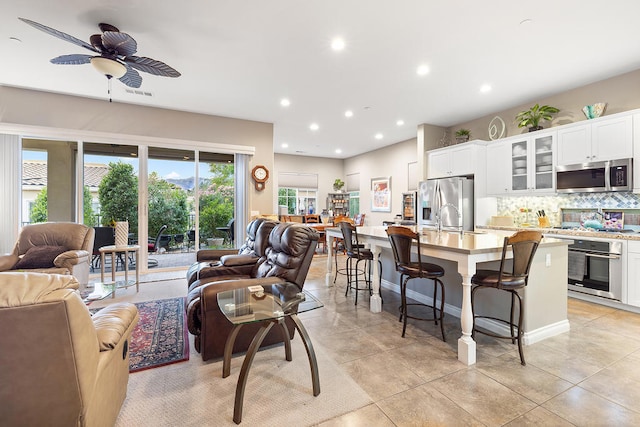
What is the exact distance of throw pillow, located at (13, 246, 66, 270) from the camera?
3.48 m

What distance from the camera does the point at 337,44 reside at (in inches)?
128

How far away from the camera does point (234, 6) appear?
267 centimetres

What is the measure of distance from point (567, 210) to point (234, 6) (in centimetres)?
554

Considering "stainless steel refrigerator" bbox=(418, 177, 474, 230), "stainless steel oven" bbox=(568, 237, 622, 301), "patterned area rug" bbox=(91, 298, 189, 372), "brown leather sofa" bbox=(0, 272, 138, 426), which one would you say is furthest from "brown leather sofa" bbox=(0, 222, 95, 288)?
"stainless steel oven" bbox=(568, 237, 622, 301)

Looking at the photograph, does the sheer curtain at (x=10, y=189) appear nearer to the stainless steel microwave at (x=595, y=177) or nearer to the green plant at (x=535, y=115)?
the green plant at (x=535, y=115)

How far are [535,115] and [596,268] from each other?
2548mm

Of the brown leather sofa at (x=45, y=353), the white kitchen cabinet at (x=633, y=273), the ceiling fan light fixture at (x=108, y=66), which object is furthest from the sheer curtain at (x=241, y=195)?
the white kitchen cabinet at (x=633, y=273)

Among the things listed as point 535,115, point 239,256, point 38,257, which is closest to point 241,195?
point 239,256

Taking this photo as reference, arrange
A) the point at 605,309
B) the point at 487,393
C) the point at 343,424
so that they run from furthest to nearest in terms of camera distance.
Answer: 1. the point at 605,309
2. the point at 487,393
3. the point at 343,424

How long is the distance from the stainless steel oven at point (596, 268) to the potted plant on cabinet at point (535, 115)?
201cm

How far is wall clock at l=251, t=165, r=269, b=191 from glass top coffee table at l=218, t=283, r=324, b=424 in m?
4.14

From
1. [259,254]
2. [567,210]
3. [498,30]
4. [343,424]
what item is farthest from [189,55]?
[567,210]

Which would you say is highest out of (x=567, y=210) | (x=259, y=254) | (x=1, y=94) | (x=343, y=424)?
(x=1, y=94)

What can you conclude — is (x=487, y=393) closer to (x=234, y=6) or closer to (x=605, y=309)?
(x=605, y=309)
